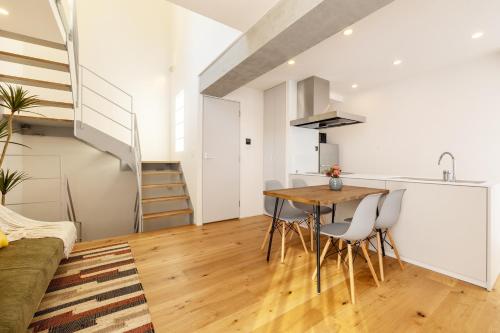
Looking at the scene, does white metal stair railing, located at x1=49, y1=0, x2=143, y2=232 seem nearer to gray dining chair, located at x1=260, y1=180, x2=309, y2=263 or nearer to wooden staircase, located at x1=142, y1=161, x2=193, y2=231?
wooden staircase, located at x1=142, y1=161, x2=193, y2=231

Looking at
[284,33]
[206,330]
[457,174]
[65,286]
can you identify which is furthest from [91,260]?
[457,174]

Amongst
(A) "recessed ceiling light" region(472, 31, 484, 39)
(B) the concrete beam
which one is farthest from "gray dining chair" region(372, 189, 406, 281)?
(A) "recessed ceiling light" region(472, 31, 484, 39)

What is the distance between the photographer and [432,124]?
359 centimetres

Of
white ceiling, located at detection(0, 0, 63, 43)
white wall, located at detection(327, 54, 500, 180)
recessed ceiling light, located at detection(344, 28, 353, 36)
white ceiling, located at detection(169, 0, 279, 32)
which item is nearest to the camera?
white ceiling, located at detection(0, 0, 63, 43)

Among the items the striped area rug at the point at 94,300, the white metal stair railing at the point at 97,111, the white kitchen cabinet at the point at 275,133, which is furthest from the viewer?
the white kitchen cabinet at the point at 275,133

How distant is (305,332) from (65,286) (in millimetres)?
1991

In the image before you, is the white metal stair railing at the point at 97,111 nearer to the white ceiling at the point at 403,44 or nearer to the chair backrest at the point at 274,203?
the chair backrest at the point at 274,203

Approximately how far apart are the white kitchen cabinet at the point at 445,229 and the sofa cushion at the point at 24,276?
3.11m

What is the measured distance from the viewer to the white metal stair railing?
2.58 meters

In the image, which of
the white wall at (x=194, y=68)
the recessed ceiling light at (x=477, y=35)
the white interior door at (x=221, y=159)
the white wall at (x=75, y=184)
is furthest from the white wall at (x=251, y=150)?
the recessed ceiling light at (x=477, y=35)

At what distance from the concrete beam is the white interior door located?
82 centimetres

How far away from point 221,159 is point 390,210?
2727 mm

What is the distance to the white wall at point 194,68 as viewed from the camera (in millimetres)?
3461

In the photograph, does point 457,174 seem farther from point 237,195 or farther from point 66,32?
point 66,32
